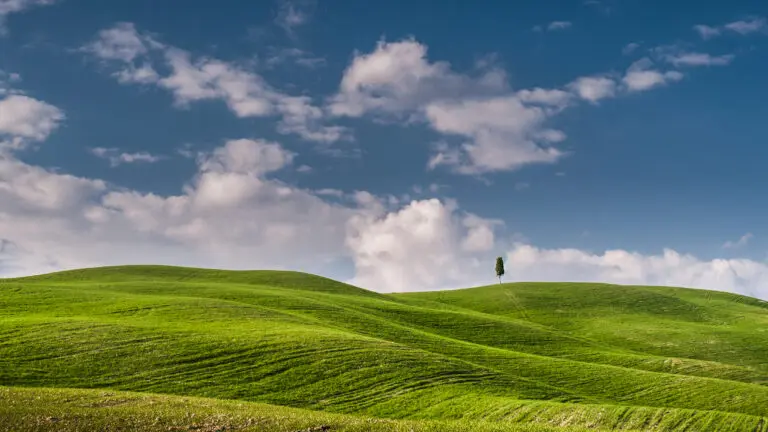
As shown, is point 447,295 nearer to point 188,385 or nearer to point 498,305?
point 498,305

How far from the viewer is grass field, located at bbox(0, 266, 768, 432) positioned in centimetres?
2758

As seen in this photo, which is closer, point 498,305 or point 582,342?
point 582,342

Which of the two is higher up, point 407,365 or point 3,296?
point 3,296

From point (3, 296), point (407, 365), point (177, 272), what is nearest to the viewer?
point (407, 365)

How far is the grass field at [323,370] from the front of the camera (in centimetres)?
2758

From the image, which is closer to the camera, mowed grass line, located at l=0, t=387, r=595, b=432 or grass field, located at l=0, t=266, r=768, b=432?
mowed grass line, located at l=0, t=387, r=595, b=432

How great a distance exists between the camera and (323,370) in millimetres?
43000

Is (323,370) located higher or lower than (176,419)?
lower

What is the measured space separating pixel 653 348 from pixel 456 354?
1594 inches

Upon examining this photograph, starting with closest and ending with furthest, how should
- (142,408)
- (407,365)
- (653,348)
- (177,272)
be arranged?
(142,408), (407,365), (653,348), (177,272)

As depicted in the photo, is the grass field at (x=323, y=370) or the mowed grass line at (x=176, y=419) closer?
the mowed grass line at (x=176, y=419)

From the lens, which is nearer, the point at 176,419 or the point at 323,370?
the point at 176,419

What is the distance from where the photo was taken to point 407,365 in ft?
150

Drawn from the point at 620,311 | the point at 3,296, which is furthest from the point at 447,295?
the point at 3,296
